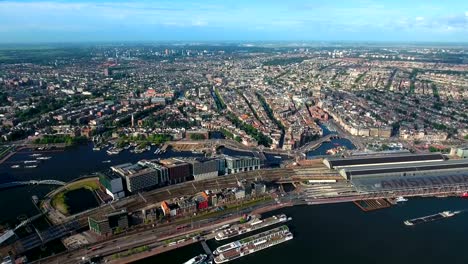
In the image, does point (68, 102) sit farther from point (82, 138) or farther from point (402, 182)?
point (402, 182)

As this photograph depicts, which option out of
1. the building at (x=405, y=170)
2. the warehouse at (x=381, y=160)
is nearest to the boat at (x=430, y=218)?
the building at (x=405, y=170)

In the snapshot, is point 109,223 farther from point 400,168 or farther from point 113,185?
point 400,168

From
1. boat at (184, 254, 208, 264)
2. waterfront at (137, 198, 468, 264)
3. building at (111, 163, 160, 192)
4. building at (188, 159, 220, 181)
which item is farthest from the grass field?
boat at (184, 254, 208, 264)

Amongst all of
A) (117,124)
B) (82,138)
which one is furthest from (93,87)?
(82,138)

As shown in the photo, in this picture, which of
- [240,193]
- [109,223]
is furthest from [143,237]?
[240,193]

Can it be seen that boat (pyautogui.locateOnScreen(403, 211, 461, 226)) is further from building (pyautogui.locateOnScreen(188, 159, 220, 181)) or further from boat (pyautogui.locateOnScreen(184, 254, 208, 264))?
building (pyautogui.locateOnScreen(188, 159, 220, 181))

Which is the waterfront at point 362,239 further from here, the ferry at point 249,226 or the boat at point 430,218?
the ferry at point 249,226
